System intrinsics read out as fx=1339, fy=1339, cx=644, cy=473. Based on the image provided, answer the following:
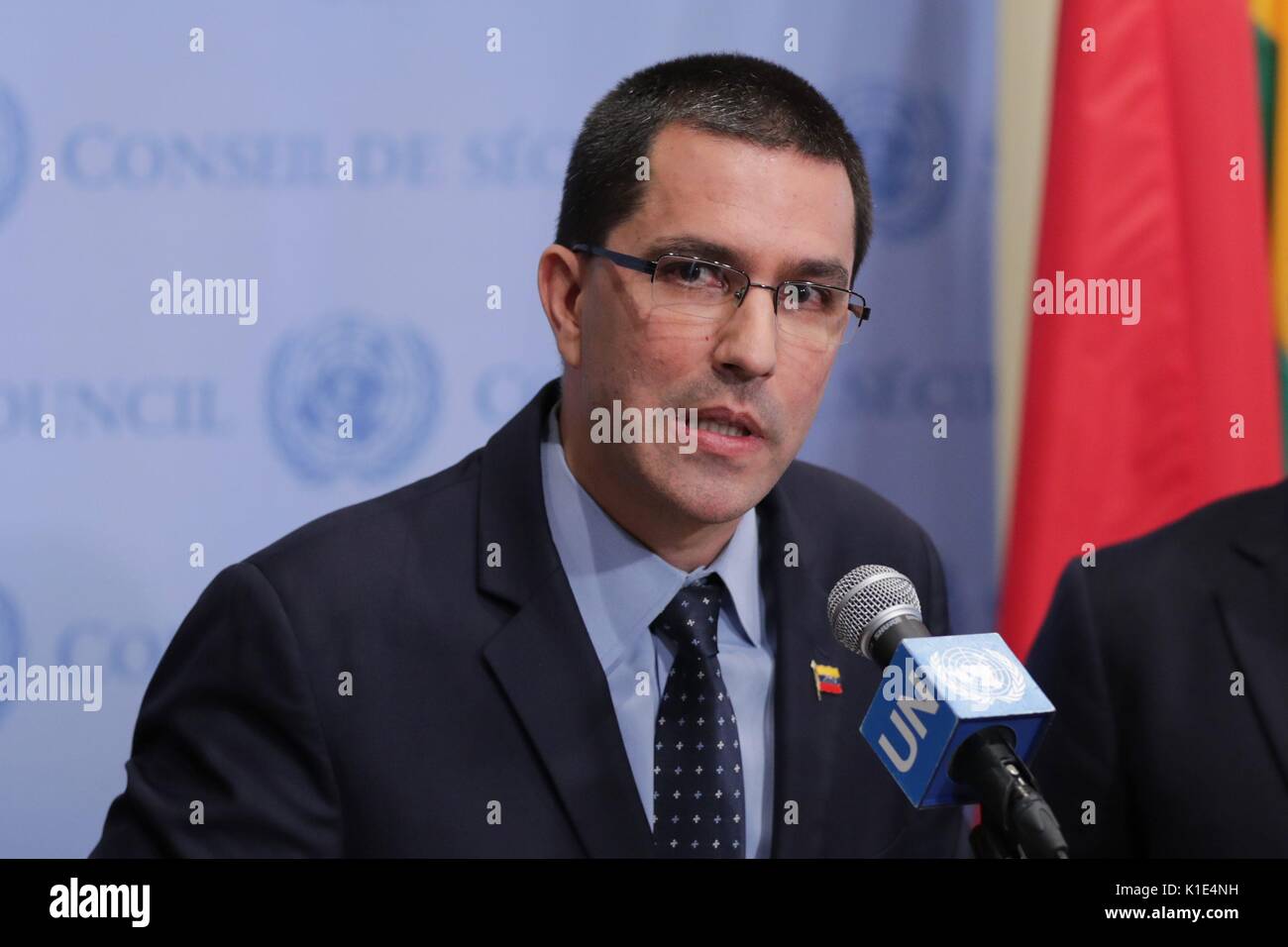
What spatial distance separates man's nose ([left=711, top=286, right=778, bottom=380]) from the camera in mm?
1748

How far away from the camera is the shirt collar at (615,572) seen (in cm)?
184

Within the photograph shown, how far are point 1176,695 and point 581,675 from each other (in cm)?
82

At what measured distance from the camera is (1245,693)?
1806mm

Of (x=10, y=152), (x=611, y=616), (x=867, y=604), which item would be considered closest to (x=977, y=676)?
(x=867, y=604)

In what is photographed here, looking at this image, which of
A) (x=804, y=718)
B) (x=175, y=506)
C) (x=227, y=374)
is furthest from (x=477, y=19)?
(x=804, y=718)

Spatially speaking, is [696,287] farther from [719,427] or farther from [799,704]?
[799,704]

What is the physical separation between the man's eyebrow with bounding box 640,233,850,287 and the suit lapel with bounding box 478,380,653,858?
0.34 metres

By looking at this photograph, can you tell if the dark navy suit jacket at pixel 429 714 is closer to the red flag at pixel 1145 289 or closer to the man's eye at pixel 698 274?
the man's eye at pixel 698 274

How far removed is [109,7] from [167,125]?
226mm

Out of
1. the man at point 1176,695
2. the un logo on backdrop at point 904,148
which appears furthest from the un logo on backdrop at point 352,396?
the man at point 1176,695

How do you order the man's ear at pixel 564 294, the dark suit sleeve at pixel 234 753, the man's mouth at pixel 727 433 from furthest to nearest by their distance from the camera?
1. the man's ear at pixel 564 294
2. the man's mouth at pixel 727 433
3. the dark suit sleeve at pixel 234 753

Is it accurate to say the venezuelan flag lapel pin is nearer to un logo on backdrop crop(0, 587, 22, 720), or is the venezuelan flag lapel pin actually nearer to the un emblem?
the un emblem

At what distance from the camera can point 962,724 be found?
1.17 metres
